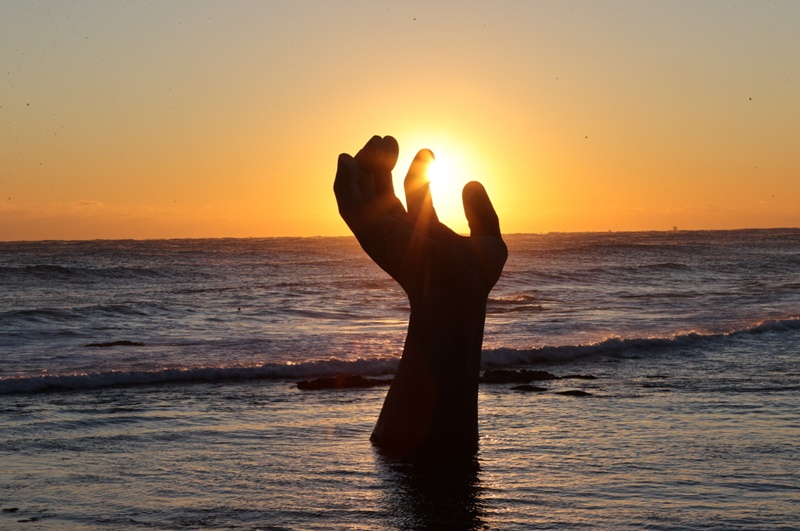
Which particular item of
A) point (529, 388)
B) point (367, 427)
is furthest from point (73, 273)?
point (367, 427)

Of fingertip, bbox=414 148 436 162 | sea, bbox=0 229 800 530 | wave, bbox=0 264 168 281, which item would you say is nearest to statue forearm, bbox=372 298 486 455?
sea, bbox=0 229 800 530

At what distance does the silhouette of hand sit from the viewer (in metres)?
8.37

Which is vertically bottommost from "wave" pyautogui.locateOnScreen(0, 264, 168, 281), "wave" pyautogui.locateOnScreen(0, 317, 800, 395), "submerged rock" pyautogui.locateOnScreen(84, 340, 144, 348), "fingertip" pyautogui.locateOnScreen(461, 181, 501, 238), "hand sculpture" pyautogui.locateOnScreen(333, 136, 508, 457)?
"submerged rock" pyautogui.locateOnScreen(84, 340, 144, 348)

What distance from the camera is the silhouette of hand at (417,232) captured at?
8.37m

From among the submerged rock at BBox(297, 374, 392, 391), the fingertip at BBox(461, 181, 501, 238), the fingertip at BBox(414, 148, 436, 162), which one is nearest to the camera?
the fingertip at BBox(461, 181, 501, 238)

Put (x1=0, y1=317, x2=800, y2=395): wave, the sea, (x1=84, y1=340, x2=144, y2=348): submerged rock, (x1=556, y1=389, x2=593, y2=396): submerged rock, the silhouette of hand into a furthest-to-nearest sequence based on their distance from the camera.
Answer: (x1=84, y1=340, x2=144, y2=348): submerged rock, (x1=0, y1=317, x2=800, y2=395): wave, (x1=556, y1=389, x2=593, y2=396): submerged rock, the silhouette of hand, the sea

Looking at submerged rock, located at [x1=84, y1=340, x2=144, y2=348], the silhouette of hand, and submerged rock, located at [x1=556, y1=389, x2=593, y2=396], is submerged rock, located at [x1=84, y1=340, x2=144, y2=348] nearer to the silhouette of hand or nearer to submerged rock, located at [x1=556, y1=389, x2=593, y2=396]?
submerged rock, located at [x1=556, y1=389, x2=593, y2=396]

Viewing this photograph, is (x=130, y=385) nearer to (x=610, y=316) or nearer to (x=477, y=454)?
(x=477, y=454)

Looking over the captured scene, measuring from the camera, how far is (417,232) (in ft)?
28.1

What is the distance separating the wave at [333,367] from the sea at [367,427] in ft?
0.15

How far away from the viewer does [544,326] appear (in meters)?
23.5

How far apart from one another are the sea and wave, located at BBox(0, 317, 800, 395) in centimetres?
5

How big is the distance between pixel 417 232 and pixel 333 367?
302 inches

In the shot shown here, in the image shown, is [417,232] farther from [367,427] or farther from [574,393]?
[574,393]
